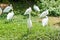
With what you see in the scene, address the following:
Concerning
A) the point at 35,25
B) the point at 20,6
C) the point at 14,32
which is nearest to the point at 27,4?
the point at 20,6

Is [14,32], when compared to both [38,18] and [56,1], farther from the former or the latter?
[56,1]

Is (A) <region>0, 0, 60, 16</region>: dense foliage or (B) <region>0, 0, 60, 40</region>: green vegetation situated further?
(A) <region>0, 0, 60, 16</region>: dense foliage

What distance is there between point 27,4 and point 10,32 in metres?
3.42

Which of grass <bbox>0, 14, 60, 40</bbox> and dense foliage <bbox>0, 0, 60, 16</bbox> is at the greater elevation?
dense foliage <bbox>0, 0, 60, 16</bbox>

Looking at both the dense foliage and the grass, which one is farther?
the dense foliage

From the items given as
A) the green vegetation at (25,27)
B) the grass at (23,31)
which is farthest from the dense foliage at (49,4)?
the grass at (23,31)

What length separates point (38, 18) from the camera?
1038 centimetres

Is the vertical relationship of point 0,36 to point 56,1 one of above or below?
below

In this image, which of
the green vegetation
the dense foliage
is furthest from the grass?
the dense foliage

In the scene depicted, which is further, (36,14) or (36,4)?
(36,4)

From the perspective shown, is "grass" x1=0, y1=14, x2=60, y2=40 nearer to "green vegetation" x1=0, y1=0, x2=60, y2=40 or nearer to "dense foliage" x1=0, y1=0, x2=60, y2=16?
"green vegetation" x1=0, y1=0, x2=60, y2=40

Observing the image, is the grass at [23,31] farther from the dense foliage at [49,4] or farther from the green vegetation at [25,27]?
the dense foliage at [49,4]

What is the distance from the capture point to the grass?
7.62m

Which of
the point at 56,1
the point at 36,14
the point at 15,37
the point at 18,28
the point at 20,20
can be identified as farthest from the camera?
the point at 56,1
